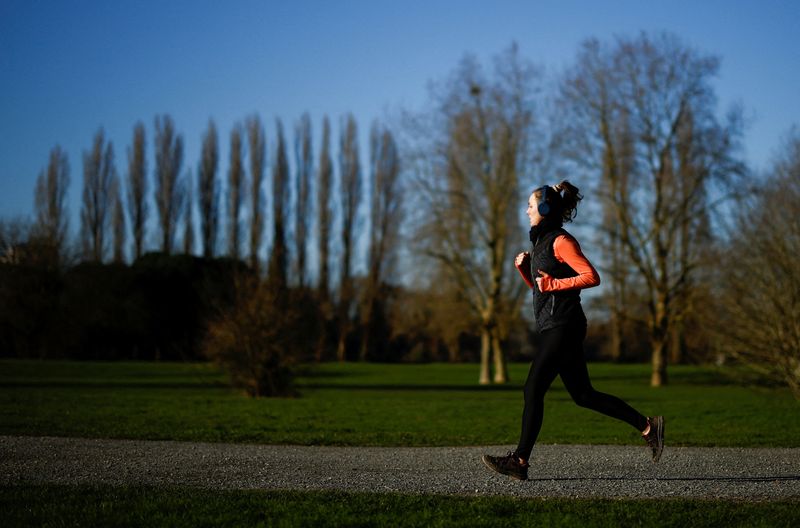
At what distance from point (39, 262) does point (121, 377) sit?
32.5ft

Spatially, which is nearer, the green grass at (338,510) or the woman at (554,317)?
the green grass at (338,510)

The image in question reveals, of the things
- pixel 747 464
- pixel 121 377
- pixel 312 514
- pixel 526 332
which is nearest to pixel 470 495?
pixel 312 514

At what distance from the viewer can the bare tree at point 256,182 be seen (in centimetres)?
5891

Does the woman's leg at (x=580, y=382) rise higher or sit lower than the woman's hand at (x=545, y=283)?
lower

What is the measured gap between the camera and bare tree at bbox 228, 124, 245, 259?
5816 centimetres

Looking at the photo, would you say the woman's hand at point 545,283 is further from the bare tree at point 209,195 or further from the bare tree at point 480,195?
the bare tree at point 209,195

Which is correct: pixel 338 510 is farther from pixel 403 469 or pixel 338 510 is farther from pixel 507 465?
pixel 403 469

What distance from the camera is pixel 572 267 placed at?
664 centimetres

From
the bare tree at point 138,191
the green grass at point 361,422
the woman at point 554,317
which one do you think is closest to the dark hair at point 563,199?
the woman at point 554,317

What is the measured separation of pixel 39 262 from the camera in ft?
132

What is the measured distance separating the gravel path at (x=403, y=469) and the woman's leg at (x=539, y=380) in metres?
0.39

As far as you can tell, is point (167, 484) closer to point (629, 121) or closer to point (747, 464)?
point (747, 464)

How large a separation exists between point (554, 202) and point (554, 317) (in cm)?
97

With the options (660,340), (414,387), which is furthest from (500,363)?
(660,340)
